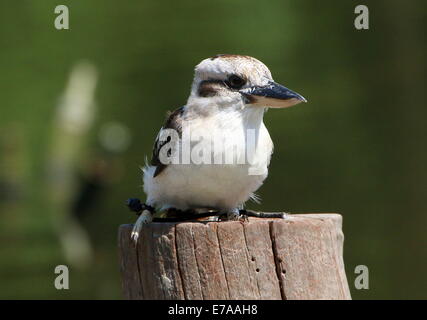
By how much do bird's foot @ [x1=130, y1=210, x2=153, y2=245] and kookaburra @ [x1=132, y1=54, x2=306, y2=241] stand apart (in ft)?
0.03

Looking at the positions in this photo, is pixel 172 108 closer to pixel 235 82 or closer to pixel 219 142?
pixel 235 82

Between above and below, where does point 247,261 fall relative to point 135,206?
below

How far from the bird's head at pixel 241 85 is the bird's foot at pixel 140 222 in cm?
83

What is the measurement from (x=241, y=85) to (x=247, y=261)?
133cm

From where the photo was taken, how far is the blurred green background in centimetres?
1239

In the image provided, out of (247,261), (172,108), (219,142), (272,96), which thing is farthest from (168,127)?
(172,108)

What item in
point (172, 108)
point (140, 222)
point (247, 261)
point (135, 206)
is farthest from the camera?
point (172, 108)

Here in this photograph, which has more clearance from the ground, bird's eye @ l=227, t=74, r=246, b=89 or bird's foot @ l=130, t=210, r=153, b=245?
bird's eye @ l=227, t=74, r=246, b=89

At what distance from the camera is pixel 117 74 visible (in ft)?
57.8

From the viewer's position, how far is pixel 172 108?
14.8 m

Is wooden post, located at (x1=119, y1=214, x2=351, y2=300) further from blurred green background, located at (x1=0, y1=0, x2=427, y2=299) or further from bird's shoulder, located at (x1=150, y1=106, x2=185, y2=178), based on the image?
blurred green background, located at (x1=0, y1=0, x2=427, y2=299)

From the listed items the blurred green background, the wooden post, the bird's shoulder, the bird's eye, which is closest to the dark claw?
the bird's shoulder

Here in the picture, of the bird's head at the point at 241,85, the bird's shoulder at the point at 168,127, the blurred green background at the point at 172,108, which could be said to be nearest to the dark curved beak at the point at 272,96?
the bird's head at the point at 241,85
